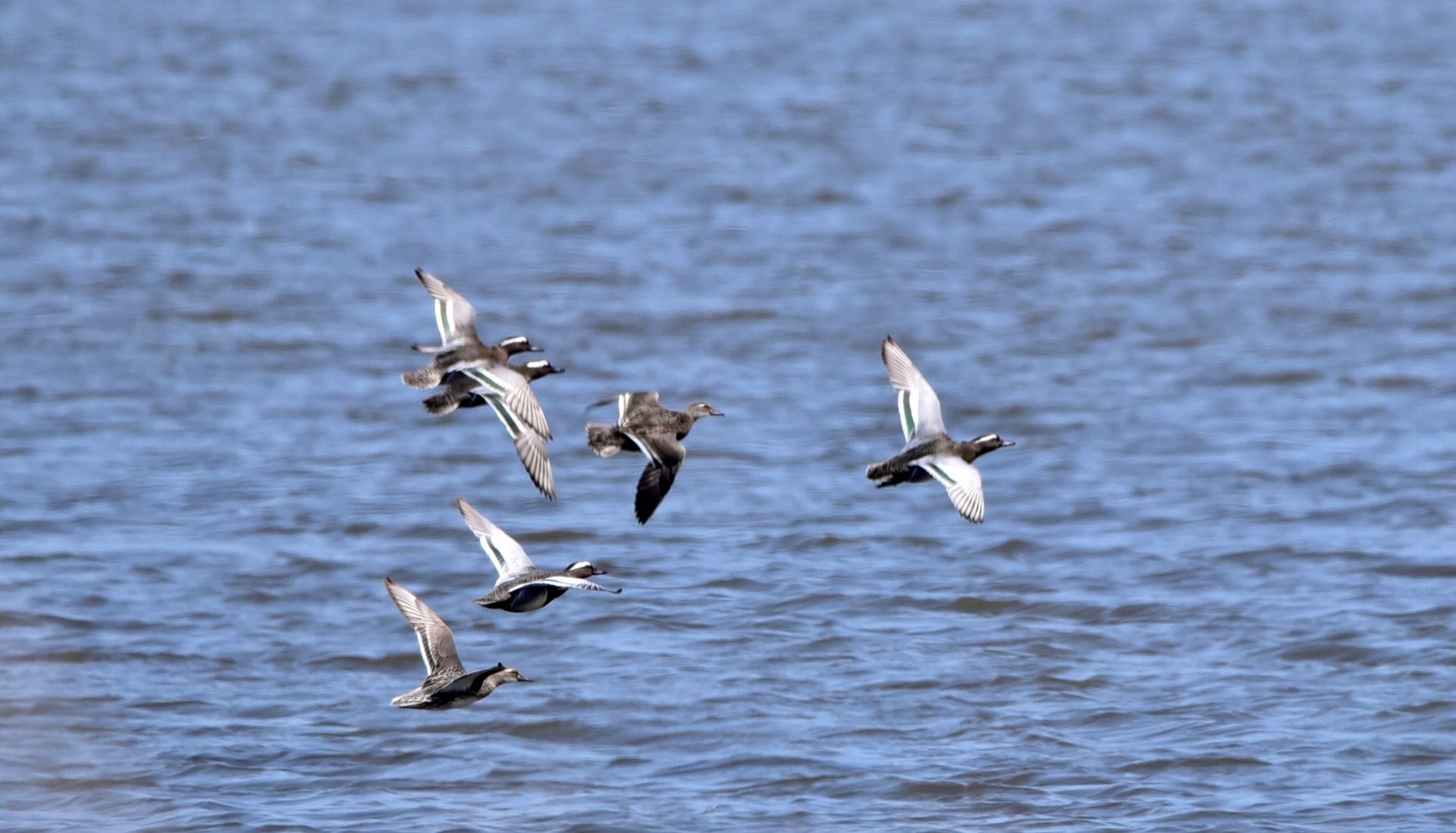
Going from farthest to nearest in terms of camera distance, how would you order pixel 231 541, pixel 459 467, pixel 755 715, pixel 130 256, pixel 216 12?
pixel 216 12
pixel 130 256
pixel 459 467
pixel 231 541
pixel 755 715

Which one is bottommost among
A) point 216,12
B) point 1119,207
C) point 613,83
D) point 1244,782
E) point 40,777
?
point 1244,782

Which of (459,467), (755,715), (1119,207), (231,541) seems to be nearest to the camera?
(755,715)

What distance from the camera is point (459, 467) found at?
16000mm

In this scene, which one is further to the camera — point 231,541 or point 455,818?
point 231,541

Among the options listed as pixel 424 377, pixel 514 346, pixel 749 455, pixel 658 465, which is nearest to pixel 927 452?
pixel 658 465

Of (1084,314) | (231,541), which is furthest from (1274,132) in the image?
(231,541)

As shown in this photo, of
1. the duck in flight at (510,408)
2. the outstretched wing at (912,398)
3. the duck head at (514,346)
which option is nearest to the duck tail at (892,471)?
the outstretched wing at (912,398)

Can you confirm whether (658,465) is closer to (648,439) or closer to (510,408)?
(648,439)

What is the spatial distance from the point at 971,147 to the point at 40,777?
1870 cm

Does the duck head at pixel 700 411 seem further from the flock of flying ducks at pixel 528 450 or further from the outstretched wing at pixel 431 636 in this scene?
the outstretched wing at pixel 431 636

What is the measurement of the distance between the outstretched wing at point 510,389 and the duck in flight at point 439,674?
0.87 metres

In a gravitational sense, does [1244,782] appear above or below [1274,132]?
below

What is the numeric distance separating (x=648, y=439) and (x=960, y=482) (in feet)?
4.29

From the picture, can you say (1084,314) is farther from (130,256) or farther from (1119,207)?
(130,256)
